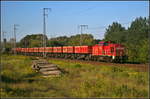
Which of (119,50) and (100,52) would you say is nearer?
(119,50)

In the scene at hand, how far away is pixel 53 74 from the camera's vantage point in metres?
17.3

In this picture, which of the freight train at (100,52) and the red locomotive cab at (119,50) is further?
the freight train at (100,52)

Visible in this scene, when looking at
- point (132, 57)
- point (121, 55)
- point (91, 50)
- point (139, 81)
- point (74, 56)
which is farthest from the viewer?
point (74, 56)

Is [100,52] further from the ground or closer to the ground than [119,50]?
closer to the ground

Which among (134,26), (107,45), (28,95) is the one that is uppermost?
(134,26)

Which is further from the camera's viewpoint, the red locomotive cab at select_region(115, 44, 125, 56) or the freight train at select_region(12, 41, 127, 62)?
the freight train at select_region(12, 41, 127, 62)

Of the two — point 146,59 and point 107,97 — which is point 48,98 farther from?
point 146,59

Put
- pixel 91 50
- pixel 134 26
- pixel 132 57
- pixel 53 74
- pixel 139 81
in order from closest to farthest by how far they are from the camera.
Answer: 1. pixel 139 81
2. pixel 53 74
3. pixel 91 50
4. pixel 132 57
5. pixel 134 26

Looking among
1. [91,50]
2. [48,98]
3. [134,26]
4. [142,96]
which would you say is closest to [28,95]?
[48,98]

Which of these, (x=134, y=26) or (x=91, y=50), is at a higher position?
(x=134, y=26)

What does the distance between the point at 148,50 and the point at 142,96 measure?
26087 mm

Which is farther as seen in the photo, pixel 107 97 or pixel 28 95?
pixel 28 95

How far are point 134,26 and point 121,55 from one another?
68.1 m

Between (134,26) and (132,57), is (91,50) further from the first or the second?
(134,26)
